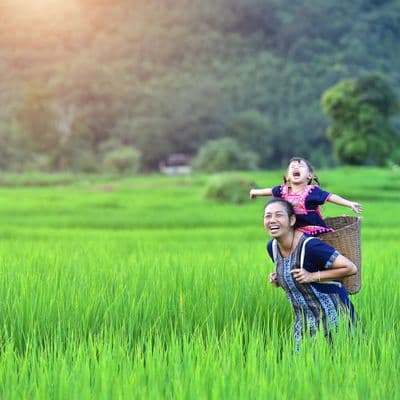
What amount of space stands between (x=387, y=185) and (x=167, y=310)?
1966cm

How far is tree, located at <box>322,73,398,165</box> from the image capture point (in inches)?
1374

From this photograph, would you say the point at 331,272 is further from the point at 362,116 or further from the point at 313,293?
the point at 362,116

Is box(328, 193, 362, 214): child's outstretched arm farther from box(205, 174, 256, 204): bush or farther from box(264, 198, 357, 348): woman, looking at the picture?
box(205, 174, 256, 204): bush

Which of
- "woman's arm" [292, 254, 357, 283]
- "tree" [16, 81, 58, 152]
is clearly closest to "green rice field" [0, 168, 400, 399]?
"woman's arm" [292, 254, 357, 283]

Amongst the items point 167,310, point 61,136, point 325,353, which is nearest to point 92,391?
point 325,353

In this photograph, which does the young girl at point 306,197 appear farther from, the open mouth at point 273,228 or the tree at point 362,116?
the tree at point 362,116

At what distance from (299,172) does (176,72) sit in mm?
55842

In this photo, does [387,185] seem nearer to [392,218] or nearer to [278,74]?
[392,218]

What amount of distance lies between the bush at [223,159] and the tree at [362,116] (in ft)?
17.0

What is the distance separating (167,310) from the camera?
3.93m

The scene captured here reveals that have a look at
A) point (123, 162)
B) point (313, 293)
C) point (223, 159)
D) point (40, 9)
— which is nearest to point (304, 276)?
point (313, 293)

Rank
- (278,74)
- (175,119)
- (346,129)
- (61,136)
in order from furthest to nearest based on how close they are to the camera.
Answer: (278,74) < (175,119) < (61,136) < (346,129)

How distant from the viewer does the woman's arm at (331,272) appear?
3135mm

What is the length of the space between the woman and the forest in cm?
3533
